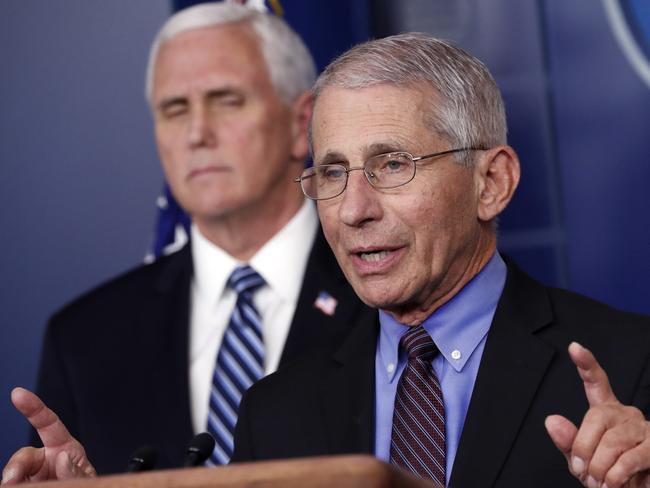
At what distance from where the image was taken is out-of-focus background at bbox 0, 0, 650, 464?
12.2 feet

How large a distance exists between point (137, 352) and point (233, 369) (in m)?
0.37

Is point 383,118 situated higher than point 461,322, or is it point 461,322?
point 383,118

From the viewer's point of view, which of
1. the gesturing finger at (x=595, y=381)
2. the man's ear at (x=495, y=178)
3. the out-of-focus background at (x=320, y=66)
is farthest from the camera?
the out-of-focus background at (x=320, y=66)

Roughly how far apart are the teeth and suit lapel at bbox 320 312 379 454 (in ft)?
0.78

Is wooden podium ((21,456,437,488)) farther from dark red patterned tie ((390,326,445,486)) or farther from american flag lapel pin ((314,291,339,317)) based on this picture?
american flag lapel pin ((314,291,339,317))

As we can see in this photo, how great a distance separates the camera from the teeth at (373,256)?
265 centimetres

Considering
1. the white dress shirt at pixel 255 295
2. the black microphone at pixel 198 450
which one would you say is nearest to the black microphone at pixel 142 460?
the black microphone at pixel 198 450

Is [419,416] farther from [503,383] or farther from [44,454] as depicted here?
[44,454]

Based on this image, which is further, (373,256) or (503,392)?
(373,256)

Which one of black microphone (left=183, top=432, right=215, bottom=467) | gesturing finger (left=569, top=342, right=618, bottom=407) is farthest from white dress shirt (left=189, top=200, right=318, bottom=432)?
gesturing finger (left=569, top=342, right=618, bottom=407)

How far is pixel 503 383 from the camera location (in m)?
2.52

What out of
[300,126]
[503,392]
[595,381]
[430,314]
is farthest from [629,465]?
[300,126]

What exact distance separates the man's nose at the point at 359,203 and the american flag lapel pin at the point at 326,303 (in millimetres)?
1207

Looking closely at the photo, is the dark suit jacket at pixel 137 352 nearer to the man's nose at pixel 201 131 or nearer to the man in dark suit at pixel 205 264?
the man in dark suit at pixel 205 264
